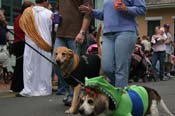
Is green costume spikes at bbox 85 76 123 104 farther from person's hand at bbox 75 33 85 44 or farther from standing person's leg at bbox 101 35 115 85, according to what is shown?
person's hand at bbox 75 33 85 44

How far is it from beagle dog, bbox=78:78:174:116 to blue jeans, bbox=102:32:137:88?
54 cm

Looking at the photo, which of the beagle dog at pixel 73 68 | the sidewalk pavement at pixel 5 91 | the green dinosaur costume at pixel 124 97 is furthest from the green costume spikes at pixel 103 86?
the sidewalk pavement at pixel 5 91

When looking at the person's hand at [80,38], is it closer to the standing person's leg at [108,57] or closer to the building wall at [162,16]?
the standing person's leg at [108,57]

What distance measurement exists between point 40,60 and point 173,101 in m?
3.08

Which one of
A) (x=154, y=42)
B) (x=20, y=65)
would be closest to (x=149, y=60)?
(x=154, y=42)

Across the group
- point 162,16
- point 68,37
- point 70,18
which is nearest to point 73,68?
point 68,37

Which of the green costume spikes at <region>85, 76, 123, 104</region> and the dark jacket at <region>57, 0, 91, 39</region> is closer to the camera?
the green costume spikes at <region>85, 76, 123, 104</region>

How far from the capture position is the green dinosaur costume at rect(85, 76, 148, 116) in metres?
4.65

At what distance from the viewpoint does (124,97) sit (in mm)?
4898

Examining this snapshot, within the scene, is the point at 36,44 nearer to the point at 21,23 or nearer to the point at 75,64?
the point at 21,23

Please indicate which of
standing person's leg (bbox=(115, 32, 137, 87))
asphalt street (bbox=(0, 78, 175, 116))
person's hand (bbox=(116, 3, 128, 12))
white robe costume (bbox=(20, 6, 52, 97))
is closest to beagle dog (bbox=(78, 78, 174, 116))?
standing person's leg (bbox=(115, 32, 137, 87))

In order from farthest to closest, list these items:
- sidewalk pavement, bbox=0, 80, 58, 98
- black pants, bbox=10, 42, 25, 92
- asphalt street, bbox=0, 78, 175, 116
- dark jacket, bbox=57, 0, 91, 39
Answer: black pants, bbox=10, 42, 25, 92 → sidewalk pavement, bbox=0, 80, 58, 98 → dark jacket, bbox=57, 0, 91, 39 → asphalt street, bbox=0, 78, 175, 116

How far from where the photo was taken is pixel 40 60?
10469mm

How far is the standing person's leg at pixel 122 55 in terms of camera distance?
19.2 ft
